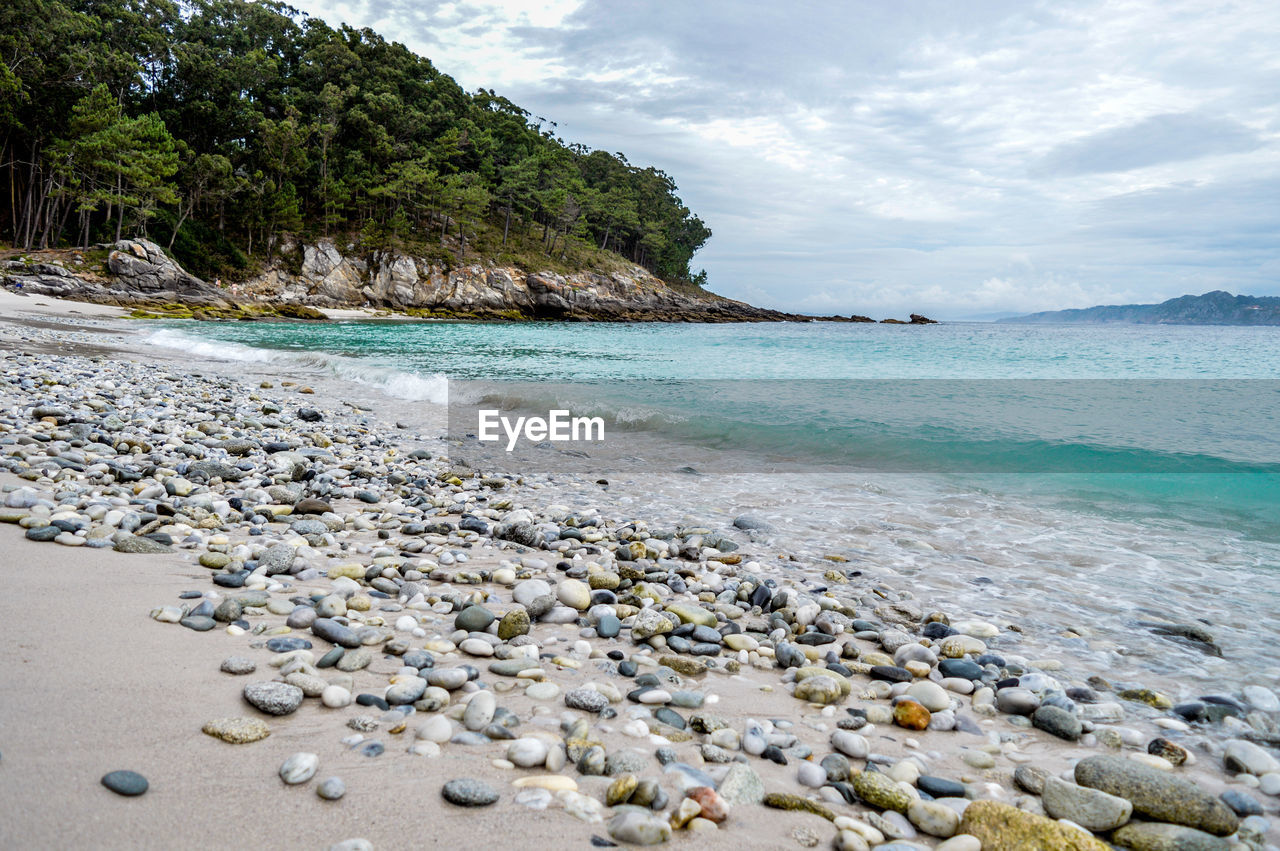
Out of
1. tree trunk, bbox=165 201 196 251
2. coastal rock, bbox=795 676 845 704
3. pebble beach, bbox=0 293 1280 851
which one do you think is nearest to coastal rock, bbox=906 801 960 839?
pebble beach, bbox=0 293 1280 851

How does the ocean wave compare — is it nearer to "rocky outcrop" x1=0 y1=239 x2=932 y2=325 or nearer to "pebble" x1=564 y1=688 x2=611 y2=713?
"pebble" x1=564 y1=688 x2=611 y2=713

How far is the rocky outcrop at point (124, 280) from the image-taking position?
37.1 meters

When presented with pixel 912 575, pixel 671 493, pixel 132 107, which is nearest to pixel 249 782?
pixel 912 575

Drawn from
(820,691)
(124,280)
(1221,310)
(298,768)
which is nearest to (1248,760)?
(820,691)

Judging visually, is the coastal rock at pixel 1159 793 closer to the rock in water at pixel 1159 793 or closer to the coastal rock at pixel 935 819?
the rock in water at pixel 1159 793

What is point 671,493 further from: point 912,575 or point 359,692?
point 359,692

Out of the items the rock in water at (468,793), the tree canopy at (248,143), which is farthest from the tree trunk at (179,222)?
the rock in water at (468,793)

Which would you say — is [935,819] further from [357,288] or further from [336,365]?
[357,288]

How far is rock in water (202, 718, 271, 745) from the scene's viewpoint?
1.99 m

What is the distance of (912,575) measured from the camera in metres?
4.64

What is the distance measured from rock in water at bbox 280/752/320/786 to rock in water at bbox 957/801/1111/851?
6.41ft

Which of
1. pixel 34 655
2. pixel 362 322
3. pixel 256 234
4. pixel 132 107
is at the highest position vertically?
pixel 132 107

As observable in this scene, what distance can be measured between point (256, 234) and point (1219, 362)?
68.9 m

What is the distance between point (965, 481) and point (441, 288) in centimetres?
6099
